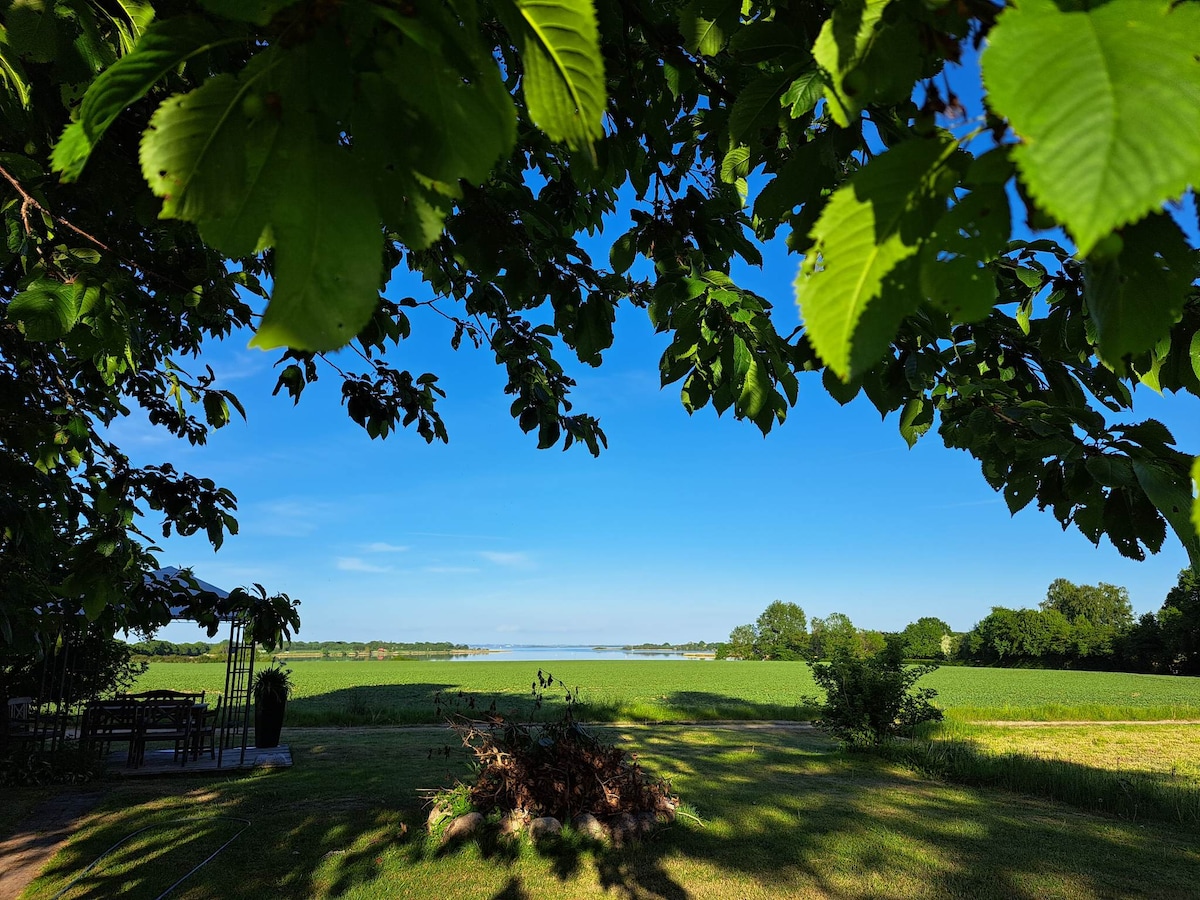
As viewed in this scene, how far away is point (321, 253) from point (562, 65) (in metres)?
0.21

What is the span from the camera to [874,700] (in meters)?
12.0

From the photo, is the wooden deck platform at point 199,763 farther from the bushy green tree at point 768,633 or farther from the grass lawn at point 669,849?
the bushy green tree at point 768,633

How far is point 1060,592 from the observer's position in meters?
79.1

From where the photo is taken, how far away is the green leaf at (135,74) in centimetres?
44

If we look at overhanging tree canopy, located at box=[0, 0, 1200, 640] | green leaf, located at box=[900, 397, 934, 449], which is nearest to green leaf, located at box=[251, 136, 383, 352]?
overhanging tree canopy, located at box=[0, 0, 1200, 640]

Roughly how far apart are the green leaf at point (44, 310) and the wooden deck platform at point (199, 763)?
952 cm

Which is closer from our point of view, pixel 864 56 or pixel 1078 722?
pixel 864 56

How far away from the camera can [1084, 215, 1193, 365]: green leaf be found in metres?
0.51

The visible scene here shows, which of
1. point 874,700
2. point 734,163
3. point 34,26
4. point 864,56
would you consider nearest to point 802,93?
point 864,56

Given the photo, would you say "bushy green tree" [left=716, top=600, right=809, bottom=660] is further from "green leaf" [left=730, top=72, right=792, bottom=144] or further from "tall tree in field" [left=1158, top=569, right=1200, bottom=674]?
"green leaf" [left=730, top=72, right=792, bottom=144]

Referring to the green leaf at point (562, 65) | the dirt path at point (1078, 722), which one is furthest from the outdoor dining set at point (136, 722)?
the dirt path at point (1078, 722)

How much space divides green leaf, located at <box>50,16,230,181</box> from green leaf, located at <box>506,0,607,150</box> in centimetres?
23

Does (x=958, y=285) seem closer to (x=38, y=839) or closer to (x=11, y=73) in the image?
(x=11, y=73)

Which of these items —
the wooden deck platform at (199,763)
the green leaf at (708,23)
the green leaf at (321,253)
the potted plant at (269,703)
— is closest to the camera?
the green leaf at (321,253)
